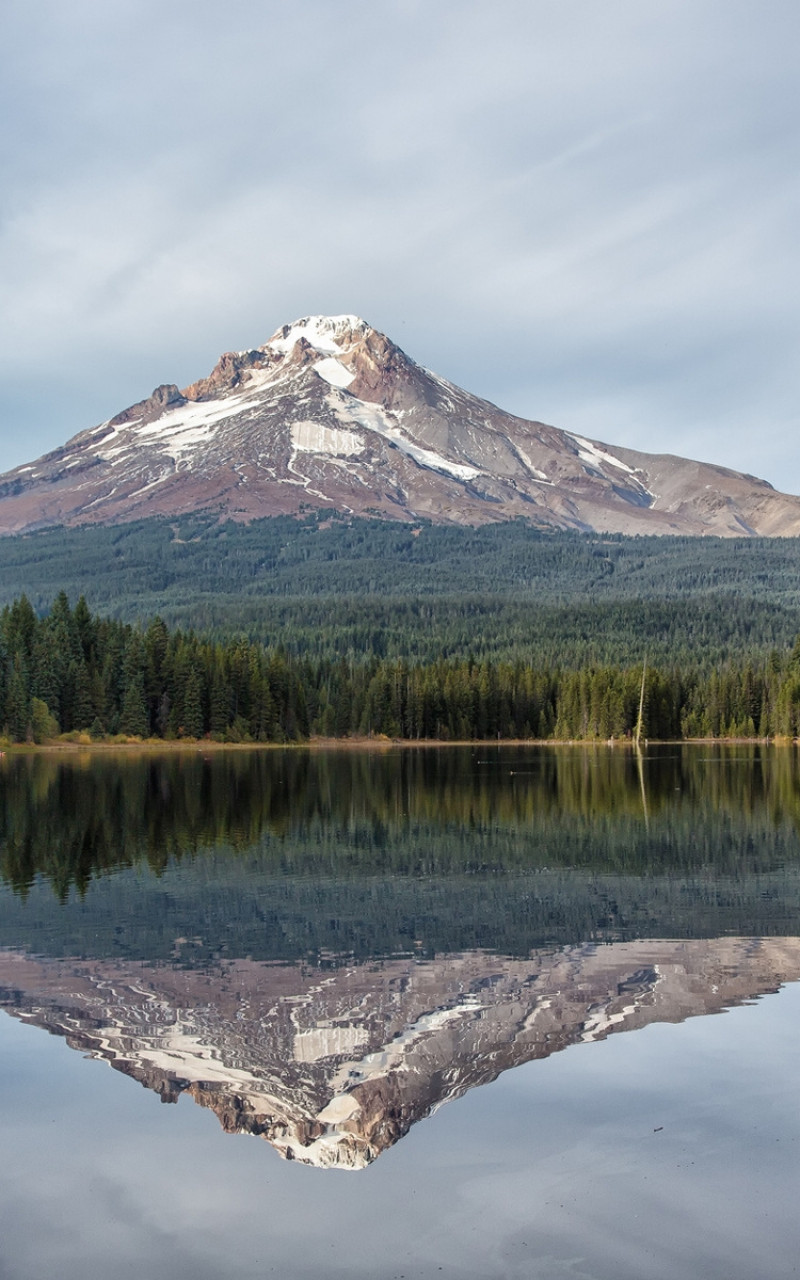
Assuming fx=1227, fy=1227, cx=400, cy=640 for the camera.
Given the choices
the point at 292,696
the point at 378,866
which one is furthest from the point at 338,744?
the point at 378,866

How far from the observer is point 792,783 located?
82938mm

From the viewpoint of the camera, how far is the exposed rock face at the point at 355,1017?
16.9 m

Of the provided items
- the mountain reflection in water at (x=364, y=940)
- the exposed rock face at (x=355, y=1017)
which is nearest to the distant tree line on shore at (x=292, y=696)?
the mountain reflection in water at (x=364, y=940)

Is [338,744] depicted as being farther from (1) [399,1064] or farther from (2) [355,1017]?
(1) [399,1064]

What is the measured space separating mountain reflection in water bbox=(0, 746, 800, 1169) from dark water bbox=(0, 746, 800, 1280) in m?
0.10

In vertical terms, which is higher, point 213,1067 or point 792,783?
point 213,1067

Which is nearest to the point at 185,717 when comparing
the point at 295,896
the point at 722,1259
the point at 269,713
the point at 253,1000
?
the point at 269,713

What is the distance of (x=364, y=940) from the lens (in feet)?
92.0

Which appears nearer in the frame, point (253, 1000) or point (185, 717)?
point (253, 1000)

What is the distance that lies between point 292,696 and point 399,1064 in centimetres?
15021

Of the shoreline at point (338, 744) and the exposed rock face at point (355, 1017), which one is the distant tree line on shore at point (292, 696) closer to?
the shoreline at point (338, 744)

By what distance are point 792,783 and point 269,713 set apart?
87.3 m

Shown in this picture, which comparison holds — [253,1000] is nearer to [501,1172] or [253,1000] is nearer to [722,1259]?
[501,1172]

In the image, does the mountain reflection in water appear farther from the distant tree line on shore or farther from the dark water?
the distant tree line on shore
